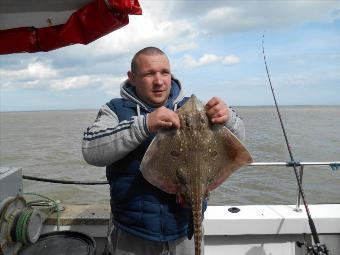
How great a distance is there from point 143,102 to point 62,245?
157cm

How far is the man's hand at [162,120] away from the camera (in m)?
2.26

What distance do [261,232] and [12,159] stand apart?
15.8m

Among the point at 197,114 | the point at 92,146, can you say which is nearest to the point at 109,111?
the point at 92,146

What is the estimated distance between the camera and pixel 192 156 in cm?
237

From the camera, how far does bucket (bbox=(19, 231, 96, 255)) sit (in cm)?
311

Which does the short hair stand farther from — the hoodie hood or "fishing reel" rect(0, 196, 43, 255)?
"fishing reel" rect(0, 196, 43, 255)

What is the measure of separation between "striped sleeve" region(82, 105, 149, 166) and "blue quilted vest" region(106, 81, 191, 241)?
0.17 meters

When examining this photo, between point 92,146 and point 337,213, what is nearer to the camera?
point 92,146

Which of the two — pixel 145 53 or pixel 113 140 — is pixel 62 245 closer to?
pixel 113 140

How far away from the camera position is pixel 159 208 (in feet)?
8.41

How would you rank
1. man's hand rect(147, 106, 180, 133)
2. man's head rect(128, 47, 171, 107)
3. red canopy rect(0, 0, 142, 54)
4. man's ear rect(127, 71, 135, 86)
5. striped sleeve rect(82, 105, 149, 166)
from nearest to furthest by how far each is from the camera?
man's hand rect(147, 106, 180, 133) → striped sleeve rect(82, 105, 149, 166) → man's head rect(128, 47, 171, 107) → man's ear rect(127, 71, 135, 86) → red canopy rect(0, 0, 142, 54)

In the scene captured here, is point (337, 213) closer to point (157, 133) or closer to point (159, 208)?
Answer: point (159, 208)

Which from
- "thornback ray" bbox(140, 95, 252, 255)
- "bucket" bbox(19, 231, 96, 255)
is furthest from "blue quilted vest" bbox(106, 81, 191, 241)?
"bucket" bbox(19, 231, 96, 255)

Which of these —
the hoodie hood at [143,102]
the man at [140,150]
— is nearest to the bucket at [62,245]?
the man at [140,150]
